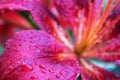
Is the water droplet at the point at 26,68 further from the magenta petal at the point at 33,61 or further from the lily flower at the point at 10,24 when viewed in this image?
the lily flower at the point at 10,24

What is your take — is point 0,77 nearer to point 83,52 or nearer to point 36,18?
point 36,18

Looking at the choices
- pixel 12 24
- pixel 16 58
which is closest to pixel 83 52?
pixel 16 58

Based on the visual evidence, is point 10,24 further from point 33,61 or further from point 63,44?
point 33,61

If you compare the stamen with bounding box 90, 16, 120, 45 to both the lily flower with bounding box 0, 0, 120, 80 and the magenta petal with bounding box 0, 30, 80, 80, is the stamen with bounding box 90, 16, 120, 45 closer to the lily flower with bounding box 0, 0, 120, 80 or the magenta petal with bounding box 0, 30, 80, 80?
the lily flower with bounding box 0, 0, 120, 80

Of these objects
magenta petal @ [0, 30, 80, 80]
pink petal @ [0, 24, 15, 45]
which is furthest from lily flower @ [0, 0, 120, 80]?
pink petal @ [0, 24, 15, 45]

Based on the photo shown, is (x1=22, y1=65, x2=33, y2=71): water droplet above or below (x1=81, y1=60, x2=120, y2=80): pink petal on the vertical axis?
above

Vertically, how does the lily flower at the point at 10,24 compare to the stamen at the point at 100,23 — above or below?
above

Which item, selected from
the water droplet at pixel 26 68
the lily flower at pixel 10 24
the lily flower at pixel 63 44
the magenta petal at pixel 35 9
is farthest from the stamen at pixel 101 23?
the lily flower at pixel 10 24

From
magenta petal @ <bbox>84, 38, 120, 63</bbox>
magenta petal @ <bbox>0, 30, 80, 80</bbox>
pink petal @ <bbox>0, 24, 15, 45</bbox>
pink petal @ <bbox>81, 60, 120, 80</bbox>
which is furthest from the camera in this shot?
pink petal @ <bbox>0, 24, 15, 45</bbox>
